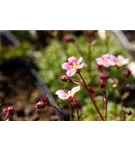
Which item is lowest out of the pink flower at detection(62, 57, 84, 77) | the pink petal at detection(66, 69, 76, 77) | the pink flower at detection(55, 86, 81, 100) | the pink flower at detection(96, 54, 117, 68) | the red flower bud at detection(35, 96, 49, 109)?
the red flower bud at detection(35, 96, 49, 109)

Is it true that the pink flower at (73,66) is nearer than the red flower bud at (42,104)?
No

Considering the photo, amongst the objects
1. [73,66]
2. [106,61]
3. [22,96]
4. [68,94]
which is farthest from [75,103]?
[22,96]

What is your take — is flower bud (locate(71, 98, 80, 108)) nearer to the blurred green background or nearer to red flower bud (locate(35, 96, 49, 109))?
red flower bud (locate(35, 96, 49, 109))

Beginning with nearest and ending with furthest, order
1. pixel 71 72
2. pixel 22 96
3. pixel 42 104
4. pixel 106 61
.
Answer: pixel 42 104 < pixel 71 72 < pixel 106 61 < pixel 22 96

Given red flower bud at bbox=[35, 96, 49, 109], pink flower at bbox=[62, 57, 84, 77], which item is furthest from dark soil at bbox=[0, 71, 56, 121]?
red flower bud at bbox=[35, 96, 49, 109]

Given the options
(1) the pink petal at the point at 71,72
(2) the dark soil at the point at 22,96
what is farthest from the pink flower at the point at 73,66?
(2) the dark soil at the point at 22,96

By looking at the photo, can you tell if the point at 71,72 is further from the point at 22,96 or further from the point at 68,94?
the point at 22,96

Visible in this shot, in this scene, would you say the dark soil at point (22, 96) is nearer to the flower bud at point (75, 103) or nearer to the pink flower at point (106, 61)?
the pink flower at point (106, 61)

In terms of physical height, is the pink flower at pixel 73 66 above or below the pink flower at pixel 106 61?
below
